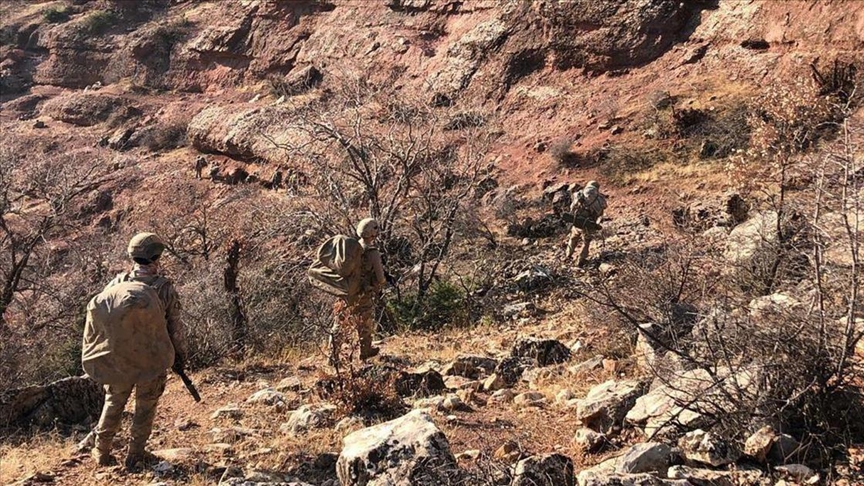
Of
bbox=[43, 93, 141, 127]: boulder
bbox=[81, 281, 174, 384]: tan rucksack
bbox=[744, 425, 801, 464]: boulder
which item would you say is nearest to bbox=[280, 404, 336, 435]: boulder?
bbox=[81, 281, 174, 384]: tan rucksack

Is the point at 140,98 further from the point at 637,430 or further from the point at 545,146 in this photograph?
the point at 637,430

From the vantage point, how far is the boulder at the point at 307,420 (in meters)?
4.66

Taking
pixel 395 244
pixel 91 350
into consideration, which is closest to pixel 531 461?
pixel 91 350

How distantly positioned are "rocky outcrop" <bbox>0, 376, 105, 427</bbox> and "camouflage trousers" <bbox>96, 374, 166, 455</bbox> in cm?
142

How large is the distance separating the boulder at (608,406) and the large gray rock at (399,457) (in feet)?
3.92

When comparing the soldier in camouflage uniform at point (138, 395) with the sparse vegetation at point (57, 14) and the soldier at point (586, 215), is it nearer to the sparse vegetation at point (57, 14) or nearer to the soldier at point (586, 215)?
the soldier at point (586, 215)

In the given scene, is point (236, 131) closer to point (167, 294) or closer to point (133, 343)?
point (167, 294)

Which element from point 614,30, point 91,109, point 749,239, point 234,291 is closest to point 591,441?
point 749,239

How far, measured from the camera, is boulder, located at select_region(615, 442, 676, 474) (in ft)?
10.6

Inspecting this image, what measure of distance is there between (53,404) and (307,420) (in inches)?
86.7

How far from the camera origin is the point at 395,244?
10219 millimetres

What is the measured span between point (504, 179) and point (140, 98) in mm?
17114

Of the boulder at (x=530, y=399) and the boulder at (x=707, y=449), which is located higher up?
the boulder at (x=707, y=449)

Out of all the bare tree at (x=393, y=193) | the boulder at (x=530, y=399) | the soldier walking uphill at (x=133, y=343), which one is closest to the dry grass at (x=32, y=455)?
the soldier walking uphill at (x=133, y=343)
